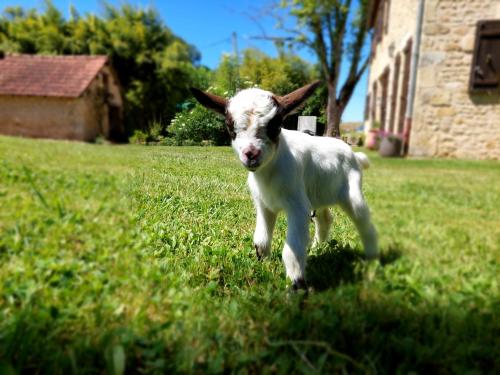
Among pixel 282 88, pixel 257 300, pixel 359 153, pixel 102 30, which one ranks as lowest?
pixel 257 300

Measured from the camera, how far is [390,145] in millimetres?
2260

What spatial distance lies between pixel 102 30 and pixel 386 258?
18.1 m

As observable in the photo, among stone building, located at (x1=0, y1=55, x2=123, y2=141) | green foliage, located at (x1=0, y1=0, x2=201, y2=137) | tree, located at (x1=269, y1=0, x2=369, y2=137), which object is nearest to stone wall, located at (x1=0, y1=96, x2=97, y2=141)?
stone building, located at (x1=0, y1=55, x2=123, y2=141)

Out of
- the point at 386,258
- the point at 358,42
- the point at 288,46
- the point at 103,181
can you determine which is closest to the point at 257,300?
the point at 386,258

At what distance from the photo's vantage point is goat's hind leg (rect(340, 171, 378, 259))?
1.32 meters

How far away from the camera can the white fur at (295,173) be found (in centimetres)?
150

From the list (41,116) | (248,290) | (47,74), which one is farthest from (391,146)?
(47,74)

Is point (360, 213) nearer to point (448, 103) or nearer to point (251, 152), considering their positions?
point (251, 152)

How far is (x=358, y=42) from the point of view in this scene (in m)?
3.32

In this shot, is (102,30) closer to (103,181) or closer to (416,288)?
(103,181)

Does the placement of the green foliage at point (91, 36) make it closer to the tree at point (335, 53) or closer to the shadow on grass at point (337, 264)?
the tree at point (335, 53)

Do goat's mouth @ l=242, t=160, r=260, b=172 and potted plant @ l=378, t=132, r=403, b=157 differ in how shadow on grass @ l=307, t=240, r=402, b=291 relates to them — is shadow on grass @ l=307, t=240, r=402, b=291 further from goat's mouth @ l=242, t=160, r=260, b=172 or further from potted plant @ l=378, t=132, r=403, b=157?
potted plant @ l=378, t=132, r=403, b=157

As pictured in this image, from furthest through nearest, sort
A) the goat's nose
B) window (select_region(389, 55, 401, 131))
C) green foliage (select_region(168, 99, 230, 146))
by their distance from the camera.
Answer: window (select_region(389, 55, 401, 131)), green foliage (select_region(168, 99, 230, 146)), the goat's nose

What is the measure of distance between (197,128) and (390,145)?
130 cm
